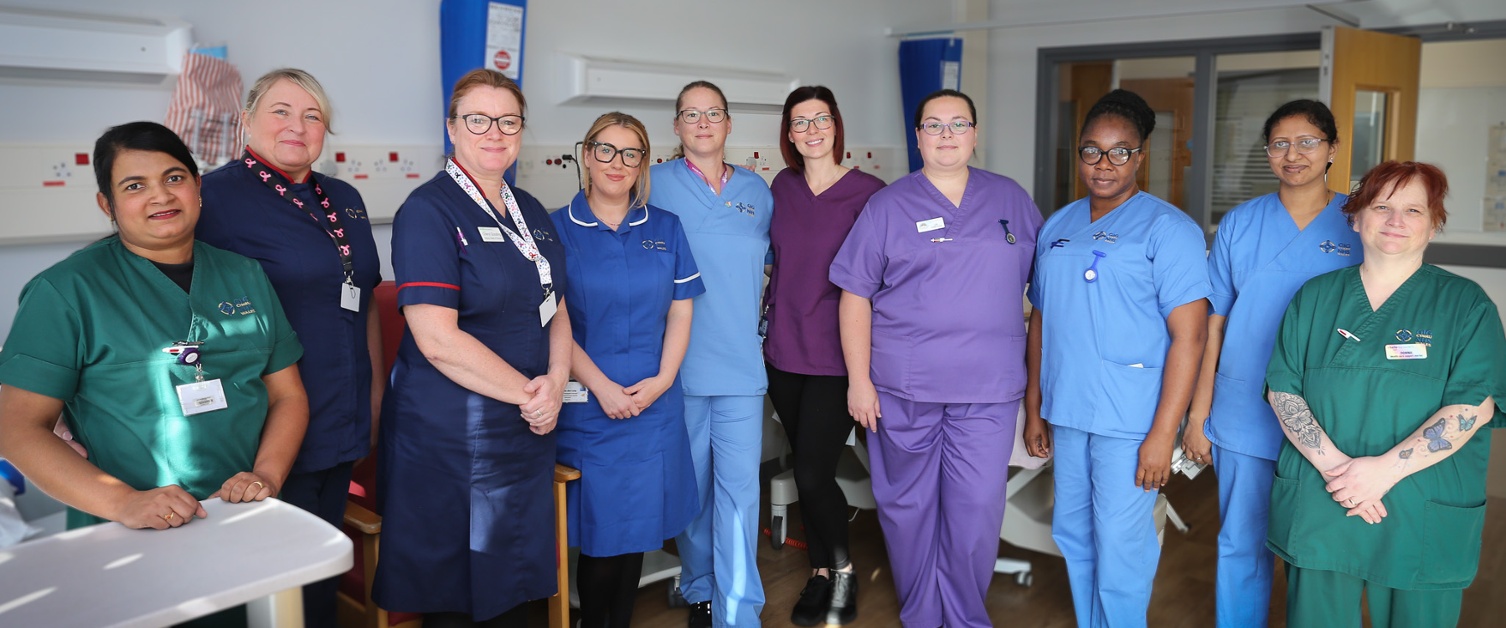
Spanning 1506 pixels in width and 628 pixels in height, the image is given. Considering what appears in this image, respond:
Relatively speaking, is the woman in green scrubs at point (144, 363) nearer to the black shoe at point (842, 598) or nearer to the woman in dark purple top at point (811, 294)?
the woman in dark purple top at point (811, 294)

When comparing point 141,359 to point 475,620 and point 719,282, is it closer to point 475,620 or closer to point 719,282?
point 475,620

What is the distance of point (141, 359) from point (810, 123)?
159 centimetres

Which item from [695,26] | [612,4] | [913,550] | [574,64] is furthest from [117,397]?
[695,26]

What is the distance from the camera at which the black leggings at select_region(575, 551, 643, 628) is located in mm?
2484

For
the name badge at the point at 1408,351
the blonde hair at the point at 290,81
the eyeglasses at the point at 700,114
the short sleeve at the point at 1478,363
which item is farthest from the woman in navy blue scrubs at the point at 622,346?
the short sleeve at the point at 1478,363

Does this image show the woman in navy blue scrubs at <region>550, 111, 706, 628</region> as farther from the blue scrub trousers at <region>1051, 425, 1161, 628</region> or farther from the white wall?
the white wall

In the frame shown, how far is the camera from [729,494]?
2.65 metres

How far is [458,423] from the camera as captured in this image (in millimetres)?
2018

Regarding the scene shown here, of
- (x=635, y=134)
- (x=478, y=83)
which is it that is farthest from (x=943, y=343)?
(x=478, y=83)

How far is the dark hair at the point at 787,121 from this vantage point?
8.71 feet

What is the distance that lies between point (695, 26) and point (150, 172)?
2747mm

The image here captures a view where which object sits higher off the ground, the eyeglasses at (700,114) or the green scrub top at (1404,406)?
the eyeglasses at (700,114)

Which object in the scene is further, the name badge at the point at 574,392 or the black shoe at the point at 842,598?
the black shoe at the point at 842,598

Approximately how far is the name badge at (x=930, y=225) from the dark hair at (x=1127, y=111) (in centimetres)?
39
